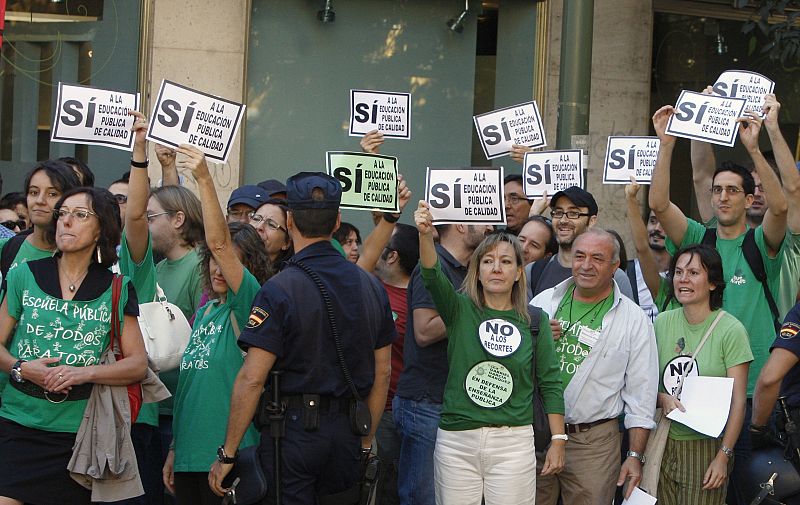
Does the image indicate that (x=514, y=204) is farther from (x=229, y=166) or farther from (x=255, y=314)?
(x=255, y=314)

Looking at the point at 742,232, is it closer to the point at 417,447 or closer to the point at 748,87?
the point at 748,87

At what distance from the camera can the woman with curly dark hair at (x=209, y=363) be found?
578 cm

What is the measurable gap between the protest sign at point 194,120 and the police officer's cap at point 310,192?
36.9 inches

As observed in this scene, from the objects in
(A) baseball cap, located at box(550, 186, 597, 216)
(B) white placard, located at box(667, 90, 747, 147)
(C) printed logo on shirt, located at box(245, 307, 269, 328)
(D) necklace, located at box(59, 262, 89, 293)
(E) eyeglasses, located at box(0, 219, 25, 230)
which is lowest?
(C) printed logo on shirt, located at box(245, 307, 269, 328)

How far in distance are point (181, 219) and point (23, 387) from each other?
1761mm

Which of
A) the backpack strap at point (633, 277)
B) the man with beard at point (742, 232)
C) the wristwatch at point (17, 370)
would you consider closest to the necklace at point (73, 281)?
the wristwatch at point (17, 370)

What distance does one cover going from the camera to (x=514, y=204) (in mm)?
8992

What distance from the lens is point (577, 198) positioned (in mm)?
7641

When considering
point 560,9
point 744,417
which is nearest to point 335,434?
point 744,417

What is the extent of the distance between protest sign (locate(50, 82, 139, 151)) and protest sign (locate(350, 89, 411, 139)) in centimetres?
177

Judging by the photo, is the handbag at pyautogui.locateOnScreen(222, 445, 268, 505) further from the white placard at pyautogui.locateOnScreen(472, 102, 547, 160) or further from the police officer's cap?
the white placard at pyautogui.locateOnScreen(472, 102, 547, 160)

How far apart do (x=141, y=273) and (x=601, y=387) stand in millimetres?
2608

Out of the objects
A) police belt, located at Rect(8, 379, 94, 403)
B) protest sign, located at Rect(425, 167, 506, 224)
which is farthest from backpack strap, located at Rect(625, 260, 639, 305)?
police belt, located at Rect(8, 379, 94, 403)

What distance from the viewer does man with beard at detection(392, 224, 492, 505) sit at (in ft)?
21.4
